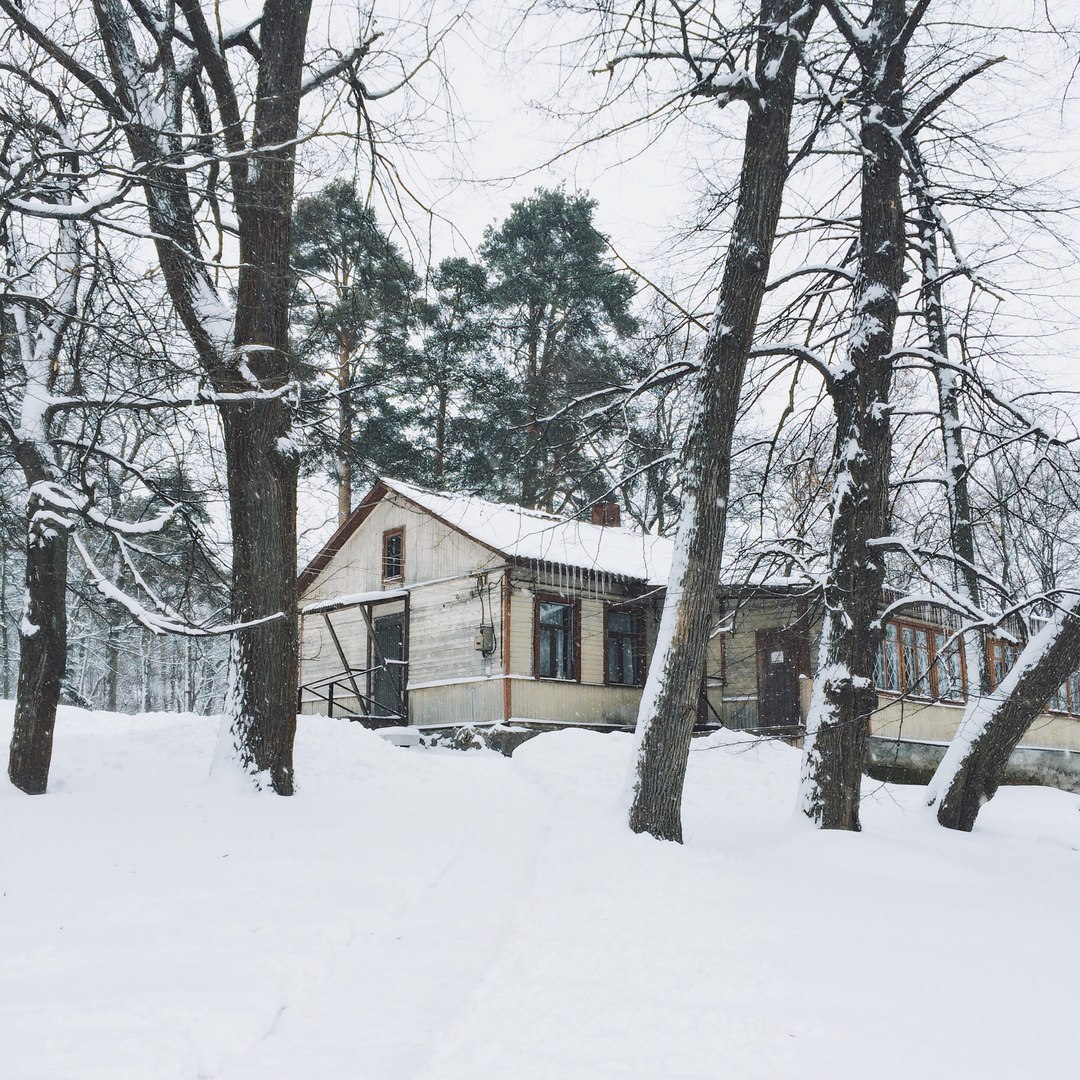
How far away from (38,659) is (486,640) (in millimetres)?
10254

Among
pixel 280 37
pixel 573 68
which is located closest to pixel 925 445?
pixel 573 68

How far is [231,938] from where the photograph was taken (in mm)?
4426

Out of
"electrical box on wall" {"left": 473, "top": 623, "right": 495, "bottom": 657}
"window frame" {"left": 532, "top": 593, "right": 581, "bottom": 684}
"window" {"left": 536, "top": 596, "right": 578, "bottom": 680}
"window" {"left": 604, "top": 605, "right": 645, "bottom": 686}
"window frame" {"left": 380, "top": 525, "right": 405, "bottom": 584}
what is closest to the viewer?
"electrical box on wall" {"left": 473, "top": 623, "right": 495, "bottom": 657}

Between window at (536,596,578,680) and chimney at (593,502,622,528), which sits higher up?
chimney at (593,502,622,528)

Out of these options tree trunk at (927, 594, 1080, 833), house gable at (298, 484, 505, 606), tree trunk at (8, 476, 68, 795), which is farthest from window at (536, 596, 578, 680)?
tree trunk at (8, 476, 68, 795)

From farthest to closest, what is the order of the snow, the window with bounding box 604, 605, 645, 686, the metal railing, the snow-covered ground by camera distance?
1. the window with bounding box 604, 605, 645, 686
2. the snow
3. the metal railing
4. the snow-covered ground

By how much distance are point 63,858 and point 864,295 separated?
777cm

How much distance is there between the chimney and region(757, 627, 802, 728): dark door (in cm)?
557

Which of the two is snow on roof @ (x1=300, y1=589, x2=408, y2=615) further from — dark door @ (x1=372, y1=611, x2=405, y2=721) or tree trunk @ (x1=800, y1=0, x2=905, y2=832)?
tree trunk @ (x1=800, y1=0, x2=905, y2=832)

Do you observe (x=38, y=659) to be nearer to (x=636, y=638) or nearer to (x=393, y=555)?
(x=393, y=555)

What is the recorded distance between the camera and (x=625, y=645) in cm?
1972

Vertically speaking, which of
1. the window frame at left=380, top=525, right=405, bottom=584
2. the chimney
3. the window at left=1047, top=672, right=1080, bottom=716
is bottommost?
the window at left=1047, top=672, right=1080, bottom=716

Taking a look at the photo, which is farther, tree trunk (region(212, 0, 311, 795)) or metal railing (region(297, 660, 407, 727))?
Result: metal railing (region(297, 660, 407, 727))

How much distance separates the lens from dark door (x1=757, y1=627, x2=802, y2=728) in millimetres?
18703
